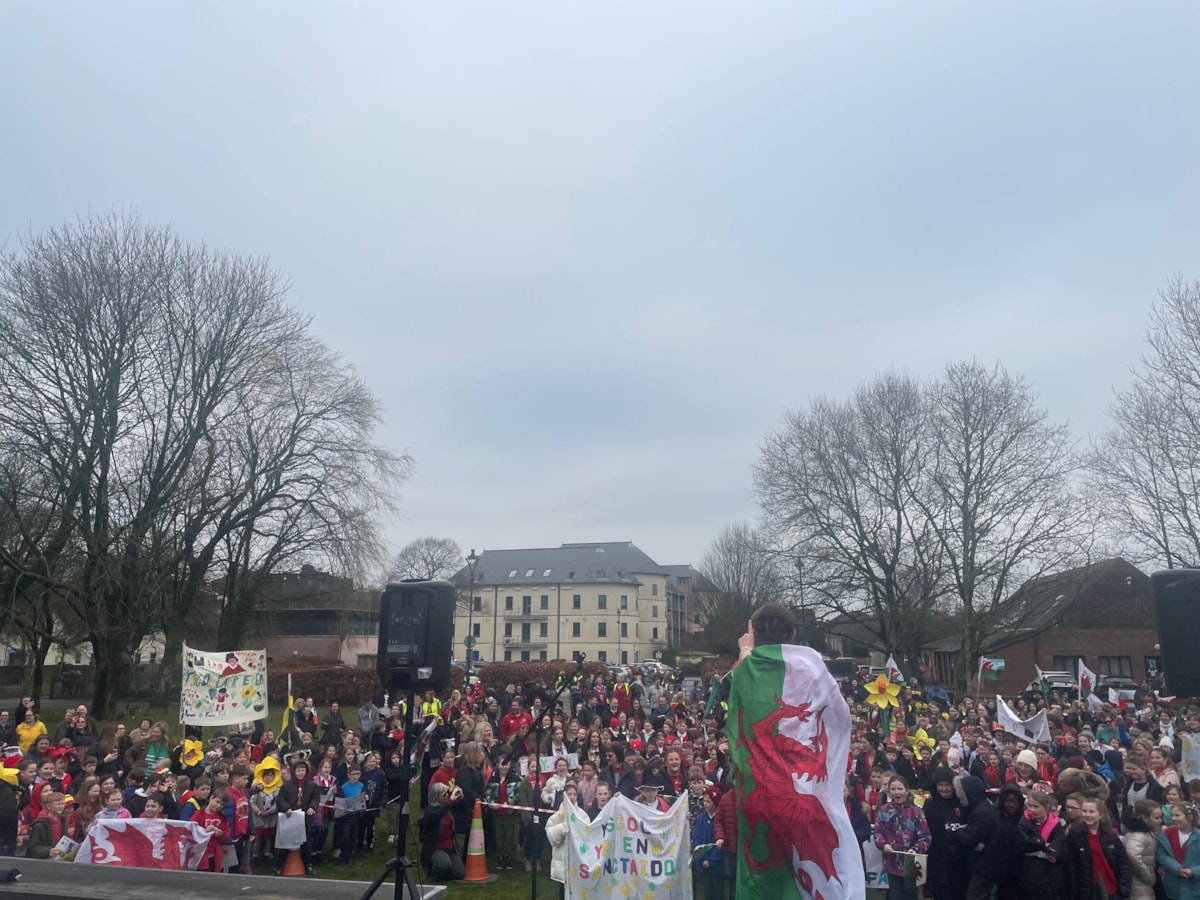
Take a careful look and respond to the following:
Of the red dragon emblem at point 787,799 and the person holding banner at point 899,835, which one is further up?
the red dragon emblem at point 787,799

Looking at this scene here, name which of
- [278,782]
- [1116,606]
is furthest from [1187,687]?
[1116,606]

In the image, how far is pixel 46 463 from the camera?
82.2 ft

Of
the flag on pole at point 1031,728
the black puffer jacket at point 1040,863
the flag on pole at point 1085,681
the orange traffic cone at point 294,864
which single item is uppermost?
the flag on pole at point 1085,681

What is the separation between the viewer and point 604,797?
381 inches

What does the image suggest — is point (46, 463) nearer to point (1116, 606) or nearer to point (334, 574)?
point (334, 574)

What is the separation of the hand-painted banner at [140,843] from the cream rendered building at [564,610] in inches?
3070

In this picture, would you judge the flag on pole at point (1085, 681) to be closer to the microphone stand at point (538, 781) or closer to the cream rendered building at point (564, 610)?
the microphone stand at point (538, 781)

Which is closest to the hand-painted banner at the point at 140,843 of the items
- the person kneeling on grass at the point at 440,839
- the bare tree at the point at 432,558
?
the person kneeling on grass at the point at 440,839

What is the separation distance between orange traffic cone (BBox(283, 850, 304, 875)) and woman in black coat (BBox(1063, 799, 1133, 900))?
8749 millimetres

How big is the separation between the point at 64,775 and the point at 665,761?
25.7 feet

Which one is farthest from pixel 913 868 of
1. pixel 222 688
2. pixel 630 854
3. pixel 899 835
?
pixel 222 688

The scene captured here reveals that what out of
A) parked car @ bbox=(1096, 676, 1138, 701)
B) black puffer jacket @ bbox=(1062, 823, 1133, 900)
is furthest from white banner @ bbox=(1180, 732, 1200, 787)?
parked car @ bbox=(1096, 676, 1138, 701)

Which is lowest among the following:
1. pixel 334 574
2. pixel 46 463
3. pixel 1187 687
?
pixel 1187 687

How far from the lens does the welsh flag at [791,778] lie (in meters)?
4.40
